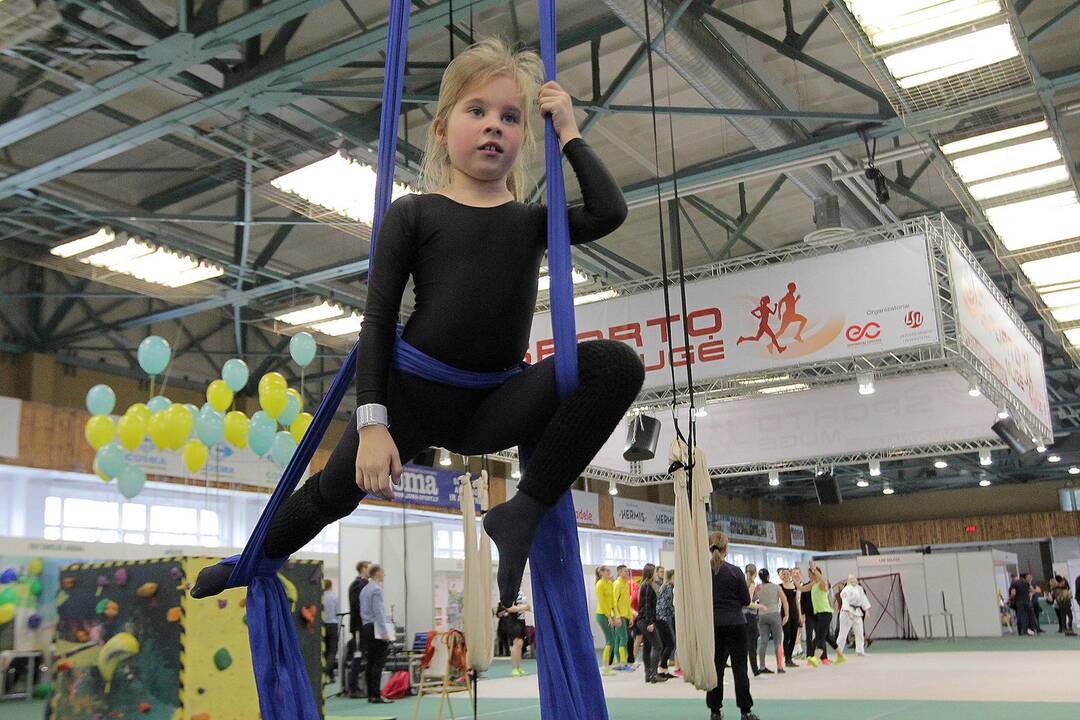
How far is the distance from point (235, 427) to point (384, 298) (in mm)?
8803

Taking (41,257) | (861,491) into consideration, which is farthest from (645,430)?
(861,491)

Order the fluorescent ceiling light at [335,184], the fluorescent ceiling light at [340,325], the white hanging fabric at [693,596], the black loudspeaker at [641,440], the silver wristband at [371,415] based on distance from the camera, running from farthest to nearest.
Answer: the fluorescent ceiling light at [340,325]
the black loudspeaker at [641,440]
the fluorescent ceiling light at [335,184]
the white hanging fabric at [693,596]
the silver wristband at [371,415]

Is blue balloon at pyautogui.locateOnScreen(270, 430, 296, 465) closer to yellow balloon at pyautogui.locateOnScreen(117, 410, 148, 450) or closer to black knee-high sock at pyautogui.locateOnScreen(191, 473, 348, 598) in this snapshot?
yellow balloon at pyautogui.locateOnScreen(117, 410, 148, 450)

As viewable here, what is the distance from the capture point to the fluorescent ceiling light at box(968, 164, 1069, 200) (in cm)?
775

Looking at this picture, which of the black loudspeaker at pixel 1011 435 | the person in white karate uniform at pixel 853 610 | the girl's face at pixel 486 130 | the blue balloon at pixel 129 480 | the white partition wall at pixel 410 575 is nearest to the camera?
the girl's face at pixel 486 130

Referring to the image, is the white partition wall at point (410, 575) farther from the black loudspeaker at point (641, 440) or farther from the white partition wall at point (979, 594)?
the white partition wall at point (979, 594)

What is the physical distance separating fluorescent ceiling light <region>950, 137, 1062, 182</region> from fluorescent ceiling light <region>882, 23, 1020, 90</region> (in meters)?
1.45

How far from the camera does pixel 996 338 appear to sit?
9.48 meters

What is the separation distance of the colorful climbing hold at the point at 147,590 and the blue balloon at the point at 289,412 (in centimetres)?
428

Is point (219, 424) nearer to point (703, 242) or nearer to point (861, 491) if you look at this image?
point (703, 242)

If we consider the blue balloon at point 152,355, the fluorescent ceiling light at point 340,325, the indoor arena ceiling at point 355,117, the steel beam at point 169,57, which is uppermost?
the indoor arena ceiling at point 355,117

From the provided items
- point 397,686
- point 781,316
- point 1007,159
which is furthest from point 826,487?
point 1007,159

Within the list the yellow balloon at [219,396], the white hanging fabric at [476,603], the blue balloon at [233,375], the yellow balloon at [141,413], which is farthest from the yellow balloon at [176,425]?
the white hanging fabric at [476,603]

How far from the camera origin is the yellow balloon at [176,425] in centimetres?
932
